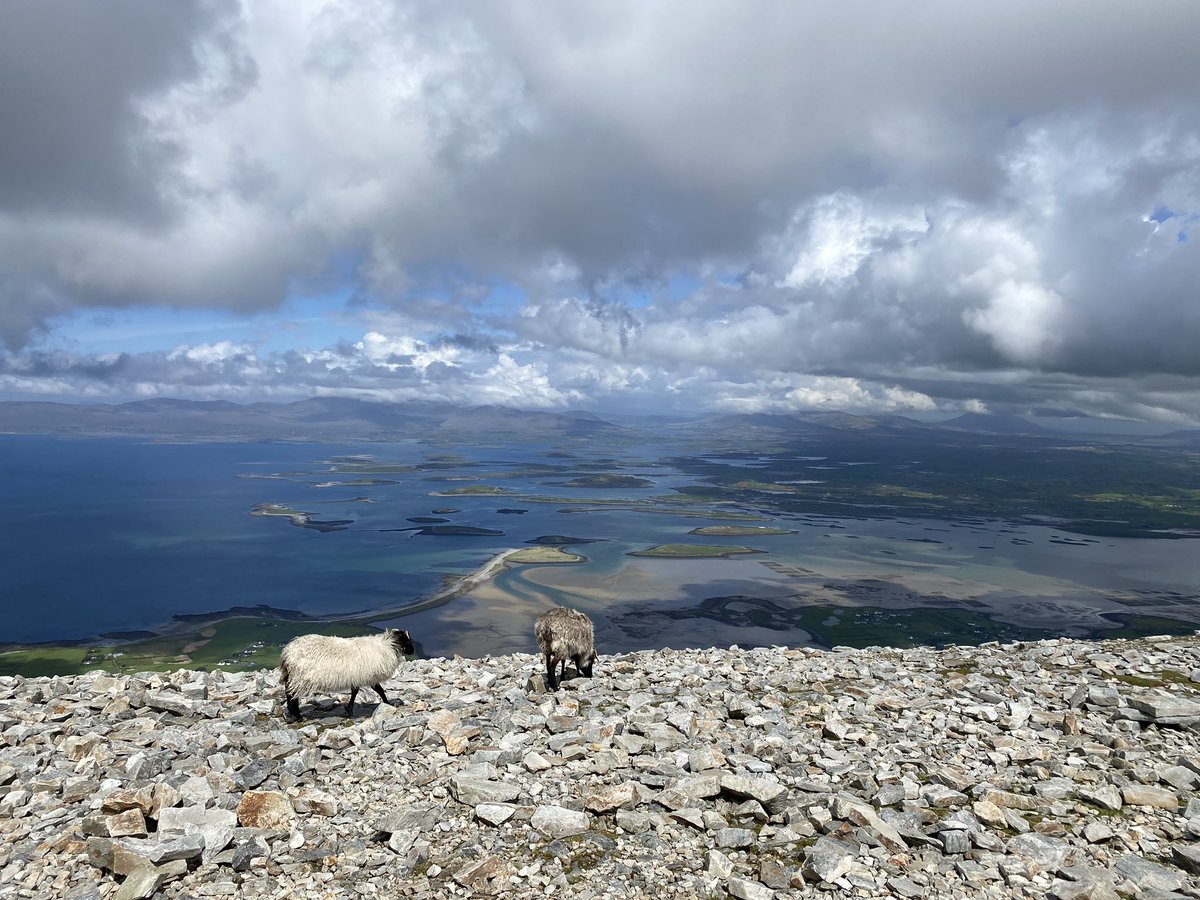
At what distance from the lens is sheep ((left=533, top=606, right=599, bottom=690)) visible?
16.5 metres

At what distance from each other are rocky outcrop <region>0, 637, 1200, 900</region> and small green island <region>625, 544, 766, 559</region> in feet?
412

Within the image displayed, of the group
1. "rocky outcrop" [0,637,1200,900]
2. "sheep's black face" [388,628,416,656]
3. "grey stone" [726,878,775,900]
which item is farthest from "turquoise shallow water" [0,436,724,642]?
"grey stone" [726,878,775,900]

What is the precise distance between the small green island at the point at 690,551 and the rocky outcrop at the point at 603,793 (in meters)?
126

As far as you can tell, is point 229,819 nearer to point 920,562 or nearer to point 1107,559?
point 920,562

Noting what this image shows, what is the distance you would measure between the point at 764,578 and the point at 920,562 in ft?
158

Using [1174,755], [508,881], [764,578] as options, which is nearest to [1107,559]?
[764,578]

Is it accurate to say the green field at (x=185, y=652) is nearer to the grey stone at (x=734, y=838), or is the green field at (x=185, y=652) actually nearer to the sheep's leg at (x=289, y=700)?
the sheep's leg at (x=289, y=700)

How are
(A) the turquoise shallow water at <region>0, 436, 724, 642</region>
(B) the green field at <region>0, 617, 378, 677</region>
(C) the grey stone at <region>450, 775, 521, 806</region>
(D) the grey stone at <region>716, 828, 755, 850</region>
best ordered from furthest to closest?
(A) the turquoise shallow water at <region>0, 436, 724, 642</region>, (B) the green field at <region>0, 617, 378, 677</region>, (C) the grey stone at <region>450, 775, 521, 806</region>, (D) the grey stone at <region>716, 828, 755, 850</region>

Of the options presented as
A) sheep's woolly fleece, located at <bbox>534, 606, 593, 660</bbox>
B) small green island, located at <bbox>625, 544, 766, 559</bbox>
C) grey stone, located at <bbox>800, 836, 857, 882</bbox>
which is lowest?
small green island, located at <bbox>625, 544, 766, 559</bbox>

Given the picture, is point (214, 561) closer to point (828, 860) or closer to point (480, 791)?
point (480, 791)

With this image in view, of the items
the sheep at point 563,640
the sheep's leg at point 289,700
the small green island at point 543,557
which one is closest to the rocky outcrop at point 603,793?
the sheep's leg at point 289,700

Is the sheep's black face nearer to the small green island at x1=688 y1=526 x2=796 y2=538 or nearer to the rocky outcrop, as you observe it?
the rocky outcrop

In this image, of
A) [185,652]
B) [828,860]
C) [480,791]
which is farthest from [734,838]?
[185,652]

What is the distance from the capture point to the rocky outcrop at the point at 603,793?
25.1 ft
